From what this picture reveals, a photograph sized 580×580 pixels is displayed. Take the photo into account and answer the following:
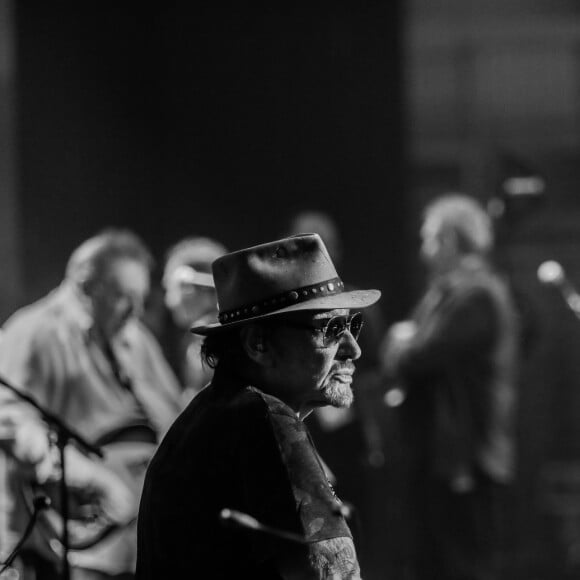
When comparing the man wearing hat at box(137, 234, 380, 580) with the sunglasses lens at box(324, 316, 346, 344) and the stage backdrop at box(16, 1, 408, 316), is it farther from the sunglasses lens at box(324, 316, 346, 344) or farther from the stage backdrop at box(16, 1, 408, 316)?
the stage backdrop at box(16, 1, 408, 316)

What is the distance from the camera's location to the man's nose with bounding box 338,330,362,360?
10.2 feet

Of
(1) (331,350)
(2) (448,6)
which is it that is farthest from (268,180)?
(1) (331,350)

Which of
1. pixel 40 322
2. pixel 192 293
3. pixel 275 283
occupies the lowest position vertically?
pixel 192 293

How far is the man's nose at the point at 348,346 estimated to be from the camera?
3.11 metres

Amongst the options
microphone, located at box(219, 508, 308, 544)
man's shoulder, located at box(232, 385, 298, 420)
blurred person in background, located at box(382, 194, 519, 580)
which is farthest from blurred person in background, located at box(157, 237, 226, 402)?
microphone, located at box(219, 508, 308, 544)

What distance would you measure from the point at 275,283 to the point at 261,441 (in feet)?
1.40

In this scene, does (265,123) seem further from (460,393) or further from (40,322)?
(40,322)

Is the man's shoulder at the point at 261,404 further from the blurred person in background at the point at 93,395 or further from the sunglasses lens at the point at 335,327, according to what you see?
the blurred person in background at the point at 93,395

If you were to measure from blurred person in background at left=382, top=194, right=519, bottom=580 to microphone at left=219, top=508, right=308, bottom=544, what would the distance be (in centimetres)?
438

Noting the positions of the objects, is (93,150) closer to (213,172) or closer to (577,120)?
(213,172)

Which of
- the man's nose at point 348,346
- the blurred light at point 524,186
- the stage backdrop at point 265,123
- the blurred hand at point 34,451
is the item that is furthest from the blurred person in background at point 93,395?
the blurred light at point 524,186

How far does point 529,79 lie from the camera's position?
9.10m

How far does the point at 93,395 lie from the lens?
5.67 metres

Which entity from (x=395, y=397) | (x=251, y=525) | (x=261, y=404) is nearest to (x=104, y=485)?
(x=395, y=397)
